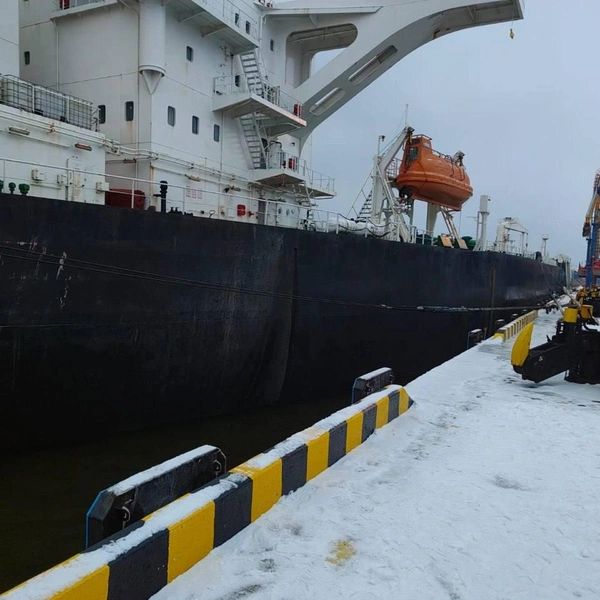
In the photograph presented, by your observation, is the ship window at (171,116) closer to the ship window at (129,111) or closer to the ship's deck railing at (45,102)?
the ship window at (129,111)

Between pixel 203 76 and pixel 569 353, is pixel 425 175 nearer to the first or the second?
pixel 203 76

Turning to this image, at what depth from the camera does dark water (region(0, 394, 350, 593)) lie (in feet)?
13.6

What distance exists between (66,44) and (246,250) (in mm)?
6216

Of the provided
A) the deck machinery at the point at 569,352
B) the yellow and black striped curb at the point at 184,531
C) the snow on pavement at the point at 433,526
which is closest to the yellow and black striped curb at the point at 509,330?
the deck machinery at the point at 569,352

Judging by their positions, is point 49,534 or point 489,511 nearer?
point 489,511

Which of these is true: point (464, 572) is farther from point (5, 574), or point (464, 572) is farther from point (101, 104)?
point (101, 104)

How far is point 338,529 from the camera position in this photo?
7.59 feet

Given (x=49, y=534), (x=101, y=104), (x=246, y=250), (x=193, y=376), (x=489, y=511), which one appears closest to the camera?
(x=489, y=511)

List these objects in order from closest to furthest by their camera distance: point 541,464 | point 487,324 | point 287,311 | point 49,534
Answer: point 541,464, point 49,534, point 287,311, point 487,324

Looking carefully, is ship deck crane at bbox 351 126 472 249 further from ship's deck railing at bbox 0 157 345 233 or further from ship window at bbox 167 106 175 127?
ship window at bbox 167 106 175 127

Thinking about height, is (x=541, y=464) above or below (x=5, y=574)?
above

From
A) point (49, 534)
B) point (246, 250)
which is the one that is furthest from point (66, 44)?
point (49, 534)

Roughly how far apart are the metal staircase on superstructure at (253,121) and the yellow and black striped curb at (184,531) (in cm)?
935

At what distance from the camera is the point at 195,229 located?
22.7 ft
